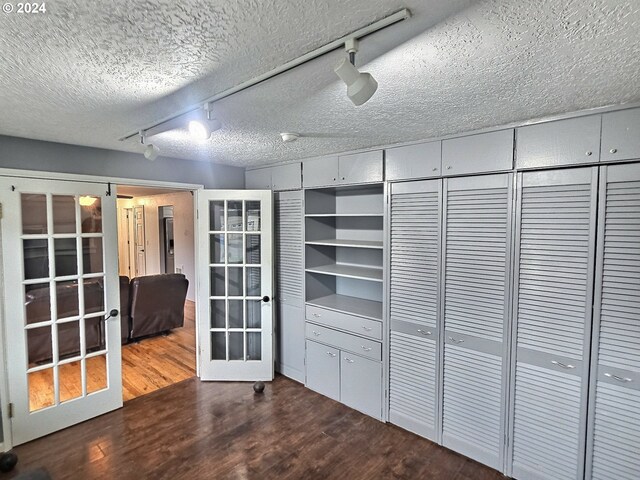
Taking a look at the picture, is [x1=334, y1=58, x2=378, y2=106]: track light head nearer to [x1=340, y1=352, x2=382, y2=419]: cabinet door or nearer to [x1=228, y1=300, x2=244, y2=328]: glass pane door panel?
[x1=340, y1=352, x2=382, y2=419]: cabinet door

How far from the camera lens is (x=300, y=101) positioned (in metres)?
1.77

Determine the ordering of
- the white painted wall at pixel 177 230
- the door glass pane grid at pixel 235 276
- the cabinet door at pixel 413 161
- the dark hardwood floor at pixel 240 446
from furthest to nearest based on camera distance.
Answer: the white painted wall at pixel 177 230, the door glass pane grid at pixel 235 276, the cabinet door at pixel 413 161, the dark hardwood floor at pixel 240 446

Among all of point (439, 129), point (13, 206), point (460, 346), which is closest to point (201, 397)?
point (13, 206)

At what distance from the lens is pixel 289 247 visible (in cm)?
361

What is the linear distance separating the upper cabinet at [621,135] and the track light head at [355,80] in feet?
5.24

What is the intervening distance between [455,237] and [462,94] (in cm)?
110

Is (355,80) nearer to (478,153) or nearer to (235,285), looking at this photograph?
(478,153)

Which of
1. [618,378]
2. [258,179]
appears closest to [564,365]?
[618,378]

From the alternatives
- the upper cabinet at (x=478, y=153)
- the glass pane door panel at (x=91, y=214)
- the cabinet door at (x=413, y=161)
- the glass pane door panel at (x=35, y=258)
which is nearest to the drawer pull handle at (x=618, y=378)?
the upper cabinet at (x=478, y=153)

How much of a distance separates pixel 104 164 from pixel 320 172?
196 cm

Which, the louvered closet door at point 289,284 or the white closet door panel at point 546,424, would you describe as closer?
the white closet door panel at point 546,424

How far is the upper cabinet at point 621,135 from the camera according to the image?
1780 millimetres

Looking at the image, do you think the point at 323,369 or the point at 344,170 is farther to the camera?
the point at 323,369

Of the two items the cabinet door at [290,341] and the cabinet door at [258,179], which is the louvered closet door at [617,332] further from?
the cabinet door at [258,179]
